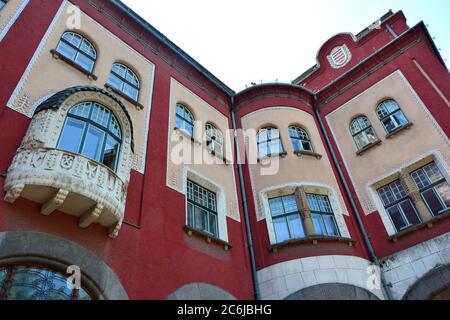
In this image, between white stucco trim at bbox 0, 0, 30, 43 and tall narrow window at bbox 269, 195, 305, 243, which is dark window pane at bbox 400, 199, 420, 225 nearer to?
tall narrow window at bbox 269, 195, 305, 243

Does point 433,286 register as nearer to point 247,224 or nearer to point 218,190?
point 247,224

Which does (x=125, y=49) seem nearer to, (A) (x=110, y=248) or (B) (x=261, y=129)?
(B) (x=261, y=129)

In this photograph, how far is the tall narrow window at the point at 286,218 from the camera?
1202 cm

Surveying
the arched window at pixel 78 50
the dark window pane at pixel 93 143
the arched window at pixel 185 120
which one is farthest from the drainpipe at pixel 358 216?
the arched window at pixel 78 50

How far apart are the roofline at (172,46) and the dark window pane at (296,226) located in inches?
287

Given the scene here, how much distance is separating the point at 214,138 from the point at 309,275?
22.2ft

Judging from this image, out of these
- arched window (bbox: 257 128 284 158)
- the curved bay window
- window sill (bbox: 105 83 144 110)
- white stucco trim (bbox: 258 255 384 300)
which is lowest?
the curved bay window

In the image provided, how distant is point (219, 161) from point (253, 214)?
2452mm

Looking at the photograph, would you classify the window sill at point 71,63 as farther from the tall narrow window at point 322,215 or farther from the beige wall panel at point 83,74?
the tall narrow window at point 322,215

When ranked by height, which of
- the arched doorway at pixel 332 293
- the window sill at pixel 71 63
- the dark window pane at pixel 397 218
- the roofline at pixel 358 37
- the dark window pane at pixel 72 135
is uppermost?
the roofline at pixel 358 37

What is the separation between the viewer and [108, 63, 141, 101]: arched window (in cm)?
1220

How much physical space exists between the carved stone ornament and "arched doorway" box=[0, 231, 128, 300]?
72 cm

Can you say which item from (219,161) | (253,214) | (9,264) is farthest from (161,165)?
(9,264)

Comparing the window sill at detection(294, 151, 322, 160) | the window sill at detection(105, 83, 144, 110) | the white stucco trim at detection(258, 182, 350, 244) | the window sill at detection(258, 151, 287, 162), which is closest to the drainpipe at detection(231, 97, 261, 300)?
the white stucco trim at detection(258, 182, 350, 244)
